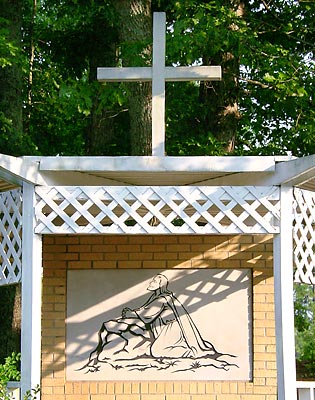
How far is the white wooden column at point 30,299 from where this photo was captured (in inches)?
313

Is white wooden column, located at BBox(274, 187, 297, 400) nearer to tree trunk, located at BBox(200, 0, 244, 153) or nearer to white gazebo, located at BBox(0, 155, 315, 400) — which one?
white gazebo, located at BBox(0, 155, 315, 400)

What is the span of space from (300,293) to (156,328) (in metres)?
16.3

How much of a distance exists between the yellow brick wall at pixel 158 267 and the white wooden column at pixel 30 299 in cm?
178

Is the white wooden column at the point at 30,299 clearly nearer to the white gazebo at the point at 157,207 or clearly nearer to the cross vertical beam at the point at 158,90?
the white gazebo at the point at 157,207

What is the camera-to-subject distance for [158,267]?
32.7 feet

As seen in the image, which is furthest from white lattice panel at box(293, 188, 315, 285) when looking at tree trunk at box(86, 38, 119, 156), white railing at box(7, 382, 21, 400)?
tree trunk at box(86, 38, 119, 156)

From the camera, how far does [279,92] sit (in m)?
14.3

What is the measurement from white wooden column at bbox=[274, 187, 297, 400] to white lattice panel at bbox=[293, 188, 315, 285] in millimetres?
189

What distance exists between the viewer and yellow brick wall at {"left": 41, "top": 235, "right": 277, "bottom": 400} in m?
9.76

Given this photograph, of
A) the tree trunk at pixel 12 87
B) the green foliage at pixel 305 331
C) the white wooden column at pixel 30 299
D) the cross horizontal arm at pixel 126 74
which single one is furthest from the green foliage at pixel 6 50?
the green foliage at pixel 305 331

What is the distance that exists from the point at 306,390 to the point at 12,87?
7.41 metres

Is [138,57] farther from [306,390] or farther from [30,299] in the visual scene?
[30,299]

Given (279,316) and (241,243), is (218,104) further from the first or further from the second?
(279,316)

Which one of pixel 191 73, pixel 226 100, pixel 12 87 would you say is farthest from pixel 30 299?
pixel 226 100
